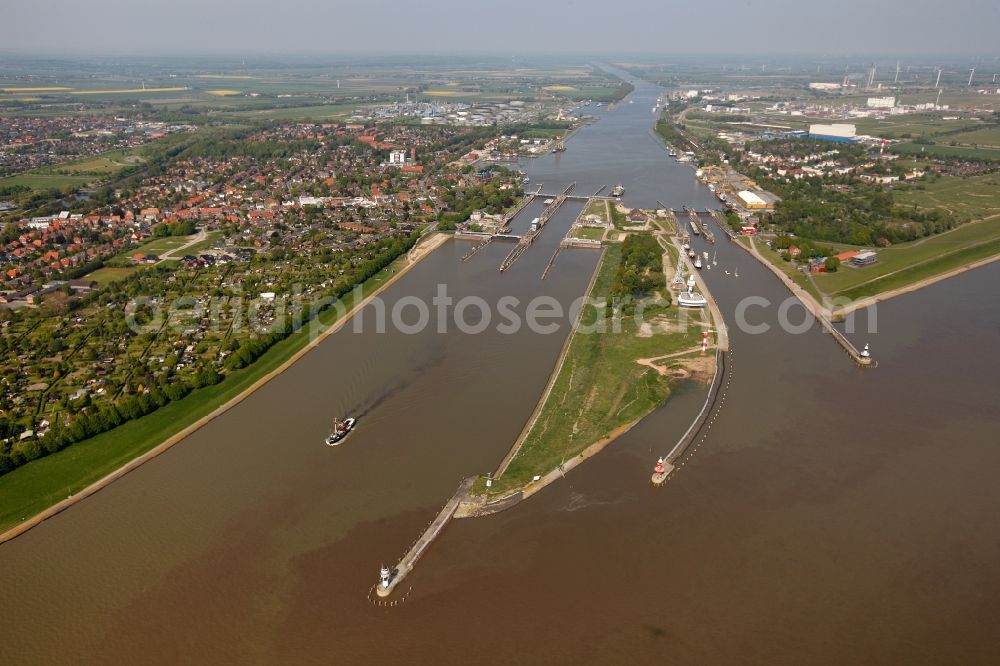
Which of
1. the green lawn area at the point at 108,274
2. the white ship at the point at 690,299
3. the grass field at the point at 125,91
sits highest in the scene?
the grass field at the point at 125,91

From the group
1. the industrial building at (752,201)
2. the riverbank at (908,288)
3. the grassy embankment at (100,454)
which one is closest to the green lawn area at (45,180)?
the grassy embankment at (100,454)

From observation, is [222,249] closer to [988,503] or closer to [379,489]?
[379,489]

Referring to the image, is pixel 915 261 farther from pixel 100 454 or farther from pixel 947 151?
pixel 947 151

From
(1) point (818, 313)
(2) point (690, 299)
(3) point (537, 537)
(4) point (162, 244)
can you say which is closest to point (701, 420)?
(3) point (537, 537)

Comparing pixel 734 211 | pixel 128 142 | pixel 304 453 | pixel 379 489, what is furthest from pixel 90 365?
pixel 128 142

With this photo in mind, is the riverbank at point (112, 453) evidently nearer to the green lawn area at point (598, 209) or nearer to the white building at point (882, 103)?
the green lawn area at point (598, 209)
